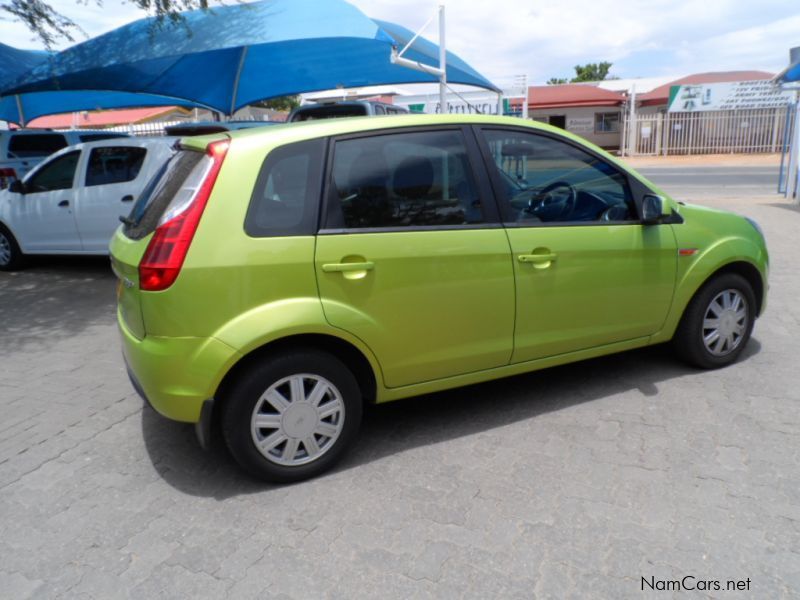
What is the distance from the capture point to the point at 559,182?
12.5 feet

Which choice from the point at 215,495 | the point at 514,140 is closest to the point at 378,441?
the point at 215,495

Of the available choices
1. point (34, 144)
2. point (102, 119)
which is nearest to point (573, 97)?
point (102, 119)

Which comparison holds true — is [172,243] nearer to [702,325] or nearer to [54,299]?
[702,325]

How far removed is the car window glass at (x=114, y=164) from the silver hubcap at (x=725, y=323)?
247 inches

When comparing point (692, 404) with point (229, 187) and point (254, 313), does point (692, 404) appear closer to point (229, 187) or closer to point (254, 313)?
point (254, 313)

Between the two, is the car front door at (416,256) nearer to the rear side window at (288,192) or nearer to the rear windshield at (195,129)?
the rear side window at (288,192)

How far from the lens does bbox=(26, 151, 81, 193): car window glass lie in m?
7.66

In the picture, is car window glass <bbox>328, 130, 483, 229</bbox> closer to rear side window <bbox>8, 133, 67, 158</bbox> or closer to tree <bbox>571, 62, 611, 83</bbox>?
rear side window <bbox>8, 133, 67, 158</bbox>

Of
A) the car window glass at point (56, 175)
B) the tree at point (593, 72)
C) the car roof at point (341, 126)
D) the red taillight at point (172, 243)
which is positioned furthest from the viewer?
the tree at point (593, 72)

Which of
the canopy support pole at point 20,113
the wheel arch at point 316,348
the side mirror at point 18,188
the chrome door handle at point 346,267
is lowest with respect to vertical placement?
the wheel arch at point 316,348

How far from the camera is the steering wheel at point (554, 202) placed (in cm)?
357

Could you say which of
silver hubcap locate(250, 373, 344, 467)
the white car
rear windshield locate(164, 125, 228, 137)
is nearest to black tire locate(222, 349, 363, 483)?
silver hubcap locate(250, 373, 344, 467)

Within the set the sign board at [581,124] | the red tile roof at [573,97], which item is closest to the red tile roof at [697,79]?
the red tile roof at [573,97]

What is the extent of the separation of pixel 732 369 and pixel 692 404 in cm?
73
